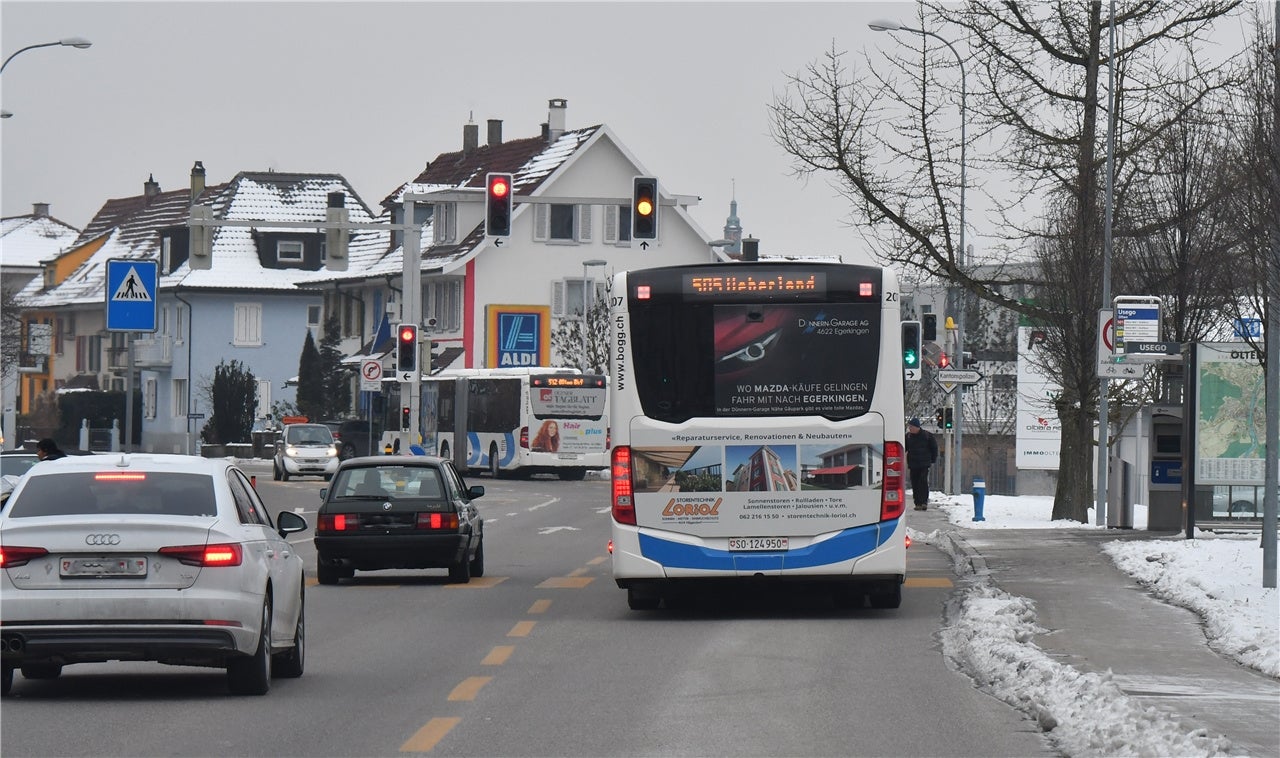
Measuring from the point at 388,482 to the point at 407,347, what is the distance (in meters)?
21.0

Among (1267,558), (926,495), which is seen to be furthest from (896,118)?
(1267,558)

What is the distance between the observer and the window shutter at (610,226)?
81562 mm

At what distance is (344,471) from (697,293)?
249 inches

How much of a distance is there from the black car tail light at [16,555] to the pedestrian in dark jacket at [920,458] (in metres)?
28.9

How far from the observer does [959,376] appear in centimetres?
4153

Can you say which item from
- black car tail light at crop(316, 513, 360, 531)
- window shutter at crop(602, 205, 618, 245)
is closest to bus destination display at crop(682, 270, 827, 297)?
black car tail light at crop(316, 513, 360, 531)

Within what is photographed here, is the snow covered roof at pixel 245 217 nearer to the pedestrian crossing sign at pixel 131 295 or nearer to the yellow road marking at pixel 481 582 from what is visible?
the pedestrian crossing sign at pixel 131 295

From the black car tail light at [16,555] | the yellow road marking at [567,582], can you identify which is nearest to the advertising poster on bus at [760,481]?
the yellow road marking at [567,582]

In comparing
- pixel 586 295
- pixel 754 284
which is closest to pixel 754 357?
pixel 754 284

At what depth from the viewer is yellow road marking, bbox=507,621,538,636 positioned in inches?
666

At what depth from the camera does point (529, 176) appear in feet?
263

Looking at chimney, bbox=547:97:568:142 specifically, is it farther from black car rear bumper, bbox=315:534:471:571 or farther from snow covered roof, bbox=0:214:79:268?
black car rear bumper, bbox=315:534:471:571

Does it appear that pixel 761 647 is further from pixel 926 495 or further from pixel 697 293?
pixel 926 495

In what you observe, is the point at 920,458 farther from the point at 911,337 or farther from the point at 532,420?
the point at 532,420
